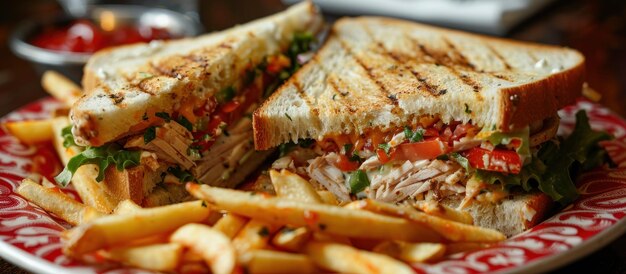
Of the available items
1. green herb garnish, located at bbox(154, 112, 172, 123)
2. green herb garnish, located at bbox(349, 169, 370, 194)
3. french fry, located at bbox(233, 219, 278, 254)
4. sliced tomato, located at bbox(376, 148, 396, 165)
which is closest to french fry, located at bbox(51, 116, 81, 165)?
green herb garnish, located at bbox(154, 112, 172, 123)

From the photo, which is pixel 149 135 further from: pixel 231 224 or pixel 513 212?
pixel 513 212

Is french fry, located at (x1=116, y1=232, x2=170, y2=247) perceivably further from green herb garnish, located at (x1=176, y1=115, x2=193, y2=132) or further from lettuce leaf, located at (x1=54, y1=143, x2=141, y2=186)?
green herb garnish, located at (x1=176, y1=115, x2=193, y2=132)

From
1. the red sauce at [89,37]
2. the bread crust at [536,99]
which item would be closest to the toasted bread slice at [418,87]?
the bread crust at [536,99]

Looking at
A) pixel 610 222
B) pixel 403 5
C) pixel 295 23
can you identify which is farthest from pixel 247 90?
pixel 403 5

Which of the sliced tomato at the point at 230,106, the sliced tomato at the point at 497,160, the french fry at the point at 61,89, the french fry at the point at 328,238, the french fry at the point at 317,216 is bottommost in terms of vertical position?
the french fry at the point at 61,89

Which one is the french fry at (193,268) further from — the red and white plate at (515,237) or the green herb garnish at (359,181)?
the green herb garnish at (359,181)

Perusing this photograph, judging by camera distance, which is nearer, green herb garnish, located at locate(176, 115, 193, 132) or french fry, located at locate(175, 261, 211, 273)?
french fry, located at locate(175, 261, 211, 273)

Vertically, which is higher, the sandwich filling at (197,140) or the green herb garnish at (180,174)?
the sandwich filling at (197,140)
